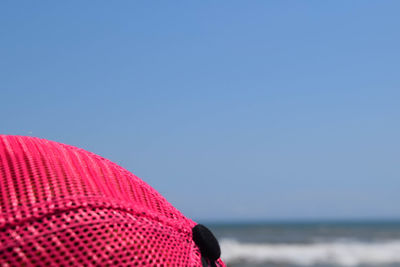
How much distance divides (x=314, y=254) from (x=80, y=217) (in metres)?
24.2

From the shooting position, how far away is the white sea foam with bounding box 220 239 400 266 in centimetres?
2128

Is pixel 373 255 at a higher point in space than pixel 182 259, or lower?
higher

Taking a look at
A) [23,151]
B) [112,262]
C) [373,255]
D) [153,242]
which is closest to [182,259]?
[153,242]

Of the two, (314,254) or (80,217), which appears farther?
(314,254)

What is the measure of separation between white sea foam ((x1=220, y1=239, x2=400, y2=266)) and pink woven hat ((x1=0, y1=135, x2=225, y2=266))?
1934 centimetres

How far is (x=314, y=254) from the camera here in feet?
78.6

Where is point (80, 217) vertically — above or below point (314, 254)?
below

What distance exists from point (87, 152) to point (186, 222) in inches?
11.7

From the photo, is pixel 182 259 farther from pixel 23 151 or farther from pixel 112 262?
pixel 23 151

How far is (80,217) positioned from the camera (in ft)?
3.27

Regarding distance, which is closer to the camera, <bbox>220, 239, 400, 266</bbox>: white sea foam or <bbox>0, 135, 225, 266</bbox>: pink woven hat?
<bbox>0, 135, 225, 266</bbox>: pink woven hat

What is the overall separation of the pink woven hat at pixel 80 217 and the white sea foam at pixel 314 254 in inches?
761

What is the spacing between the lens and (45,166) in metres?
1.09

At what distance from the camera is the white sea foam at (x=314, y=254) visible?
21281 millimetres
